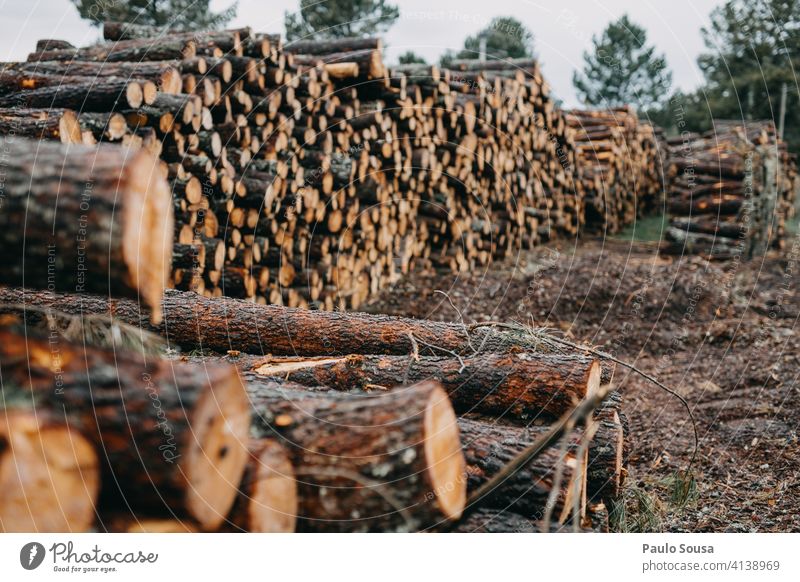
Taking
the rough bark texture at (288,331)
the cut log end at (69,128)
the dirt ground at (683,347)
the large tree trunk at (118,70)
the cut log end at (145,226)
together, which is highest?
the large tree trunk at (118,70)

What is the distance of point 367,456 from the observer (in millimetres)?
1697

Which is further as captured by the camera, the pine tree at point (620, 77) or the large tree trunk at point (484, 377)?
the pine tree at point (620, 77)

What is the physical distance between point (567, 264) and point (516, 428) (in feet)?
17.5

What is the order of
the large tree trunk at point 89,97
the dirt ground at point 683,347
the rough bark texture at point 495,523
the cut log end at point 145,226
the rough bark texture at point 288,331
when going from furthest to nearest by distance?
the large tree trunk at point 89,97 → the dirt ground at point 683,347 → the rough bark texture at point 288,331 → the rough bark texture at point 495,523 → the cut log end at point 145,226

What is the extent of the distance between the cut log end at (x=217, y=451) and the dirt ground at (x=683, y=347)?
5.09ft

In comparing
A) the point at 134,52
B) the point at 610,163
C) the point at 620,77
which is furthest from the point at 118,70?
the point at 620,77

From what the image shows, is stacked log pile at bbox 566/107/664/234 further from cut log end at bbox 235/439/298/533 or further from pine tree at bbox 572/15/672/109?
cut log end at bbox 235/439/298/533

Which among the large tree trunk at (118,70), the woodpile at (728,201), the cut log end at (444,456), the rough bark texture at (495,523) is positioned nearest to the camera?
the cut log end at (444,456)

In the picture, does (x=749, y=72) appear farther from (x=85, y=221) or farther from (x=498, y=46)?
(x=85, y=221)

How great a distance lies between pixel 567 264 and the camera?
7.26 m

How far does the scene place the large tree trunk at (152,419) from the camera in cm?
149

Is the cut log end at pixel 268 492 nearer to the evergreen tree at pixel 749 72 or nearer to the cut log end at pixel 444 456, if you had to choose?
the cut log end at pixel 444 456

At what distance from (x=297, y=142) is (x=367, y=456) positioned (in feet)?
12.3
